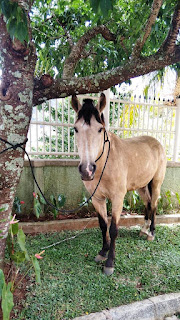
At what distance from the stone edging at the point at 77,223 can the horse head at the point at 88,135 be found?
197 centimetres

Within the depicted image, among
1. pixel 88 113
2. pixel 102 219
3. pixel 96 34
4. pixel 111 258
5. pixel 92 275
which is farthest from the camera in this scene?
pixel 102 219

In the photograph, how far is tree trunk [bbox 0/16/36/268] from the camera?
1.97 m

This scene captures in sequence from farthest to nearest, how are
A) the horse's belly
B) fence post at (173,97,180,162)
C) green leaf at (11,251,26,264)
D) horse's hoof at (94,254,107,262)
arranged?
fence post at (173,97,180,162), the horse's belly, horse's hoof at (94,254,107,262), green leaf at (11,251,26,264)

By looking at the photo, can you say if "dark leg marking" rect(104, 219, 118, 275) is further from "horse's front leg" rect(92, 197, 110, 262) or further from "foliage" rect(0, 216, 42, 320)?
"foliage" rect(0, 216, 42, 320)

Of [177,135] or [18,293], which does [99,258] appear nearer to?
[18,293]

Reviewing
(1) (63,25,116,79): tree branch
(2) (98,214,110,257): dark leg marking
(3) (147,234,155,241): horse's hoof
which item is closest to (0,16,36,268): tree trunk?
(1) (63,25,116,79): tree branch

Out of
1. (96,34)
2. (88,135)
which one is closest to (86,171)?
(88,135)

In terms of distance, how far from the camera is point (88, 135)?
2334 mm

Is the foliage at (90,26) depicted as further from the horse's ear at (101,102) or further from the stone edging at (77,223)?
the stone edging at (77,223)

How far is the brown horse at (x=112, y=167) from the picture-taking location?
7.70 feet

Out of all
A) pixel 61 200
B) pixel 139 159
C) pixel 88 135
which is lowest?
pixel 61 200

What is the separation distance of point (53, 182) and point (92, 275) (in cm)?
201

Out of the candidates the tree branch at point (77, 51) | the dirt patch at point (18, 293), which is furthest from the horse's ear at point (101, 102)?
the dirt patch at point (18, 293)

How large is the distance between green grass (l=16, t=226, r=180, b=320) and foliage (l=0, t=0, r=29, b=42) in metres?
2.26
